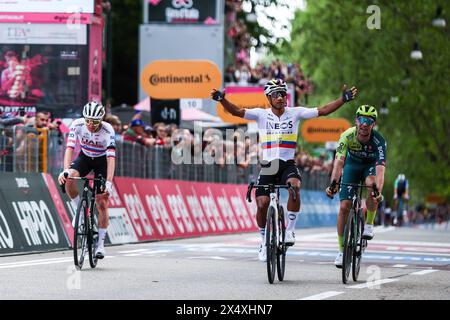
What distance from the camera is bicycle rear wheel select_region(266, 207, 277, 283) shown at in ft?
44.9

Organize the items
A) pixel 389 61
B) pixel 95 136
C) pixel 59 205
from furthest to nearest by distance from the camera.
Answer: pixel 389 61 < pixel 59 205 < pixel 95 136

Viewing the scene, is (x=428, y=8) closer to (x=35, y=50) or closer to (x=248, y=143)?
(x=248, y=143)

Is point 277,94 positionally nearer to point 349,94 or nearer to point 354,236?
point 349,94

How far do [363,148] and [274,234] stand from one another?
2.13 m

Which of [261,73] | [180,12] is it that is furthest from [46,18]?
[180,12]

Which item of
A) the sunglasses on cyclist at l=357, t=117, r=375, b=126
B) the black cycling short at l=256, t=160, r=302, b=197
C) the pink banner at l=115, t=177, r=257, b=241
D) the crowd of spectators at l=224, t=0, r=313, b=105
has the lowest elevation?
the pink banner at l=115, t=177, r=257, b=241

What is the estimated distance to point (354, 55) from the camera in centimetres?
5309

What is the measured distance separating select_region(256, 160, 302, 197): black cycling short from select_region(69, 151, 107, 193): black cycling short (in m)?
2.48

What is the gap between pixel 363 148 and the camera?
50.6 ft

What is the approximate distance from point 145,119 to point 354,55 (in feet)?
77.5

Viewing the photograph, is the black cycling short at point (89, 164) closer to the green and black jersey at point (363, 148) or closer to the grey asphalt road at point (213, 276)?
the grey asphalt road at point (213, 276)

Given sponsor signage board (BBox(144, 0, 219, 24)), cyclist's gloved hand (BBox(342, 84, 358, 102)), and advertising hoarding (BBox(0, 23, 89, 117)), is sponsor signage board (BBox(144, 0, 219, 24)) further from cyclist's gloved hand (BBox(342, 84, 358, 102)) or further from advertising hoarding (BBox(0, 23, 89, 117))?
cyclist's gloved hand (BBox(342, 84, 358, 102))

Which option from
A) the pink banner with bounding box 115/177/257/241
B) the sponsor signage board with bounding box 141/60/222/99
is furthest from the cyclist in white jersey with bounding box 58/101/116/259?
the sponsor signage board with bounding box 141/60/222/99

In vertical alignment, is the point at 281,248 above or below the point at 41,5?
below
